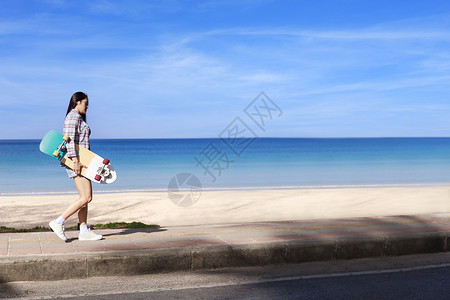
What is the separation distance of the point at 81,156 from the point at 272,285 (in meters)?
2.96

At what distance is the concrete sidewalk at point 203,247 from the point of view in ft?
18.3

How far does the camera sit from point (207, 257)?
6.17 meters

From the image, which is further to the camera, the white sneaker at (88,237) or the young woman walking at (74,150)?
the white sneaker at (88,237)

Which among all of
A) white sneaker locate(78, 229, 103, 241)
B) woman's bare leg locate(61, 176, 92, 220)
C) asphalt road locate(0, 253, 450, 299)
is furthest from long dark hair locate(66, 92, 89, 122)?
asphalt road locate(0, 253, 450, 299)

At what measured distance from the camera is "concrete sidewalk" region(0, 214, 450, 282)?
559cm

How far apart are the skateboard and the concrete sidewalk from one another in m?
0.91

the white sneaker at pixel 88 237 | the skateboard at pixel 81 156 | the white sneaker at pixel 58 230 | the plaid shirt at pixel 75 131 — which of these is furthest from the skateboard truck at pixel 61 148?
the white sneaker at pixel 88 237

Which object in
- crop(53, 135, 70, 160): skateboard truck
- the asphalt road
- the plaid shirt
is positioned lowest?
the asphalt road

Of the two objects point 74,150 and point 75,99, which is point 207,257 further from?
point 75,99

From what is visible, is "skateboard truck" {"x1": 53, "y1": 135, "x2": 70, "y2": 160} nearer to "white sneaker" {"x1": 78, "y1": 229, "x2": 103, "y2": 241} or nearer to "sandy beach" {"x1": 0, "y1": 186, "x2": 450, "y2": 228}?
"white sneaker" {"x1": 78, "y1": 229, "x2": 103, "y2": 241}

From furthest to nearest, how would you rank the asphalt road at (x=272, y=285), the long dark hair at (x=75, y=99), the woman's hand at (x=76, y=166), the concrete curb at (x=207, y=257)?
the long dark hair at (x=75, y=99), the woman's hand at (x=76, y=166), the concrete curb at (x=207, y=257), the asphalt road at (x=272, y=285)

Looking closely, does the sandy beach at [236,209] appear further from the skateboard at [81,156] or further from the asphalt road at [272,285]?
the asphalt road at [272,285]

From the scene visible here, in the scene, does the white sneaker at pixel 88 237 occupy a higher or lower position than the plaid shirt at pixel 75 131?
lower

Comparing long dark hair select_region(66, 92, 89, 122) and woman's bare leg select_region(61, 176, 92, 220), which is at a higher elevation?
long dark hair select_region(66, 92, 89, 122)
